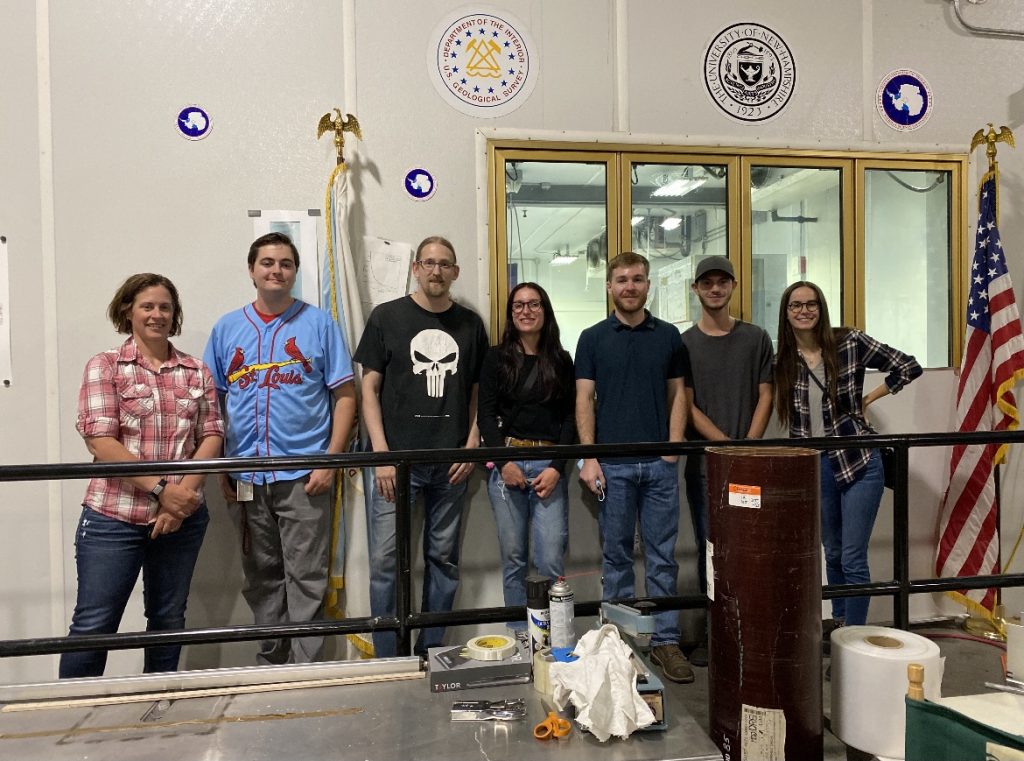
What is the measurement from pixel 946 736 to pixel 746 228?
8.47ft

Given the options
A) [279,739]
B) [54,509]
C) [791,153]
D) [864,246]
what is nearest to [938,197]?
[864,246]

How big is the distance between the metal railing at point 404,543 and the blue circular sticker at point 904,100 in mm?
2179

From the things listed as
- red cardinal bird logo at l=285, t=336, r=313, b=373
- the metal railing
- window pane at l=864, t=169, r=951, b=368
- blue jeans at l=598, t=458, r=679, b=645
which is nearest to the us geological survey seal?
window pane at l=864, t=169, r=951, b=368

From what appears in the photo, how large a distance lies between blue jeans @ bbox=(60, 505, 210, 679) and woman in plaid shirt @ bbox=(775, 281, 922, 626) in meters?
2.52

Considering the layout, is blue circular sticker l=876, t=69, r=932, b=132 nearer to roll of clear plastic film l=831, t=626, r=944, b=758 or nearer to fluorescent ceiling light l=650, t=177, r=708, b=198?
fluorescent ceiling light l=650, t=177, r=708, b=198

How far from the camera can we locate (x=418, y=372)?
2.82m

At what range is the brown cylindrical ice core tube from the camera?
5.07ft

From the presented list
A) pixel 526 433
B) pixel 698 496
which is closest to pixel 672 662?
pixel 698 496

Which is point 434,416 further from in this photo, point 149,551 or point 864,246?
point 864,246

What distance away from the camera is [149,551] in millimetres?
2441

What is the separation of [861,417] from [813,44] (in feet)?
6.31

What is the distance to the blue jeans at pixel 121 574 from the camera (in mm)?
2320

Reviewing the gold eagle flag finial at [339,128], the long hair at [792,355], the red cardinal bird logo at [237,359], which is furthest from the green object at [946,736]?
the gold eagle flag finial at [339,128]

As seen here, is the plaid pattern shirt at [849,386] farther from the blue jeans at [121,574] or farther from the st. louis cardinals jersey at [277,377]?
the blue jeans at [121,574]
